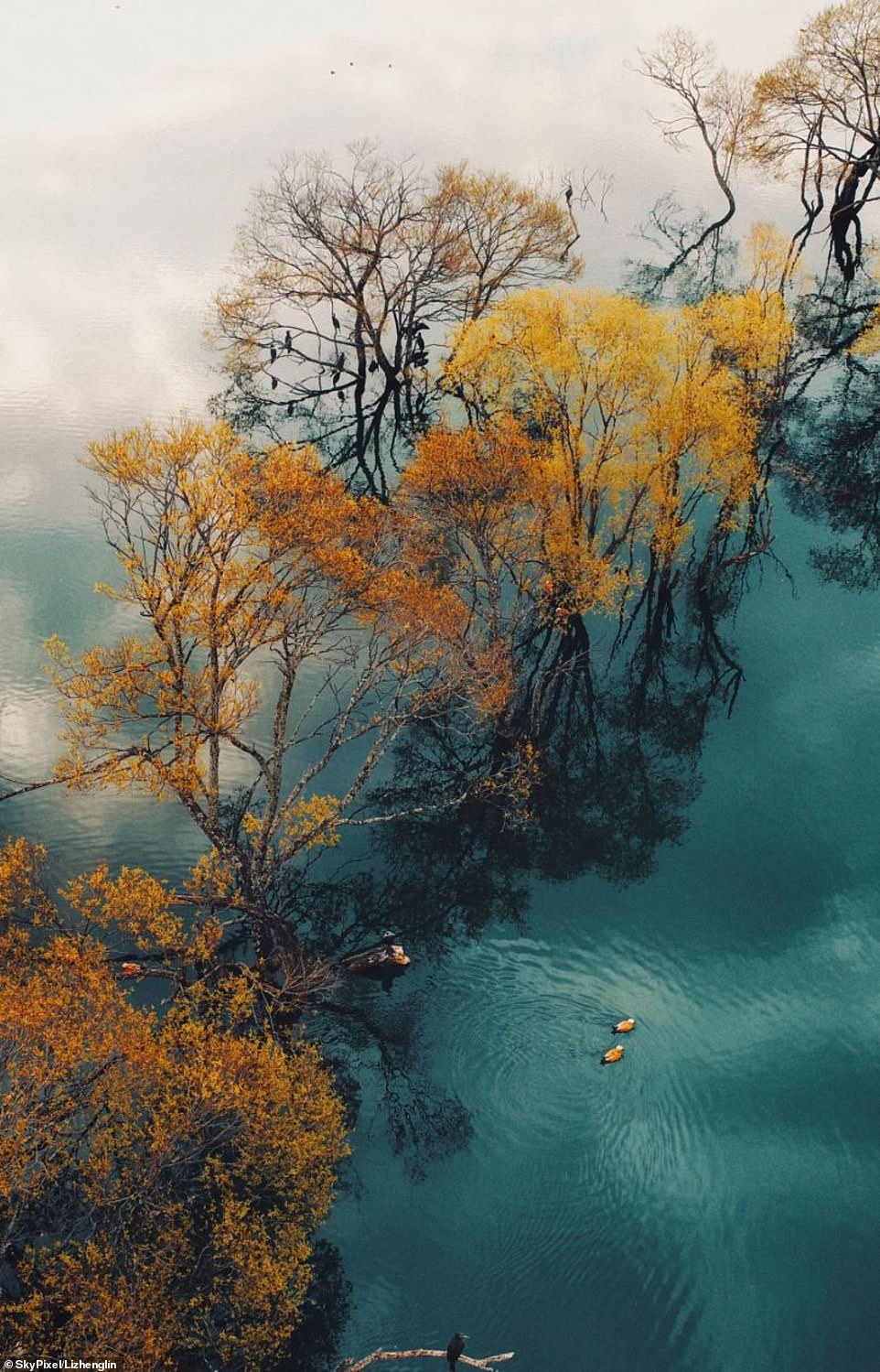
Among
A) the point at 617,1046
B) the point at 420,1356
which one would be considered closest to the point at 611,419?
the point at 617,1046

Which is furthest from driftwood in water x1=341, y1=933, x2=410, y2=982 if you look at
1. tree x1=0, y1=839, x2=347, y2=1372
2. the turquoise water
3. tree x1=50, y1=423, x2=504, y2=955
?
tree x1=0, y1=839, x2=347, y2=1372

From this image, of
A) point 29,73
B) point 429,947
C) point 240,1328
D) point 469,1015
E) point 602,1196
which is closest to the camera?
point 240,1328

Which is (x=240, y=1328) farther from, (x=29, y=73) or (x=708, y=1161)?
(x=29, y=73)

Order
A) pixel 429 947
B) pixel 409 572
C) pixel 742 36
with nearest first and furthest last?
pixel 429 947 → pixel 409 572 → pixel 742 36

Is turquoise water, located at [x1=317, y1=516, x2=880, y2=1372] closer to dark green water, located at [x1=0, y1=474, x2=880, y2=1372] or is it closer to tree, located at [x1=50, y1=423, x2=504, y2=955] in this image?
dark green water, located at [x1=0, y1=474, x2=880, y2=1372]

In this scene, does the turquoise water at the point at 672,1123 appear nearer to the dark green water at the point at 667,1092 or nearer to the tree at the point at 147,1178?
the dark green water at the point at 667,1092

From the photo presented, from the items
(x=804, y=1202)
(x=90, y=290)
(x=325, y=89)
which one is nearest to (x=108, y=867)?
(x=804, y=1202)

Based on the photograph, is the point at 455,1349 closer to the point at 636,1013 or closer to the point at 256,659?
the point at 636,1013
